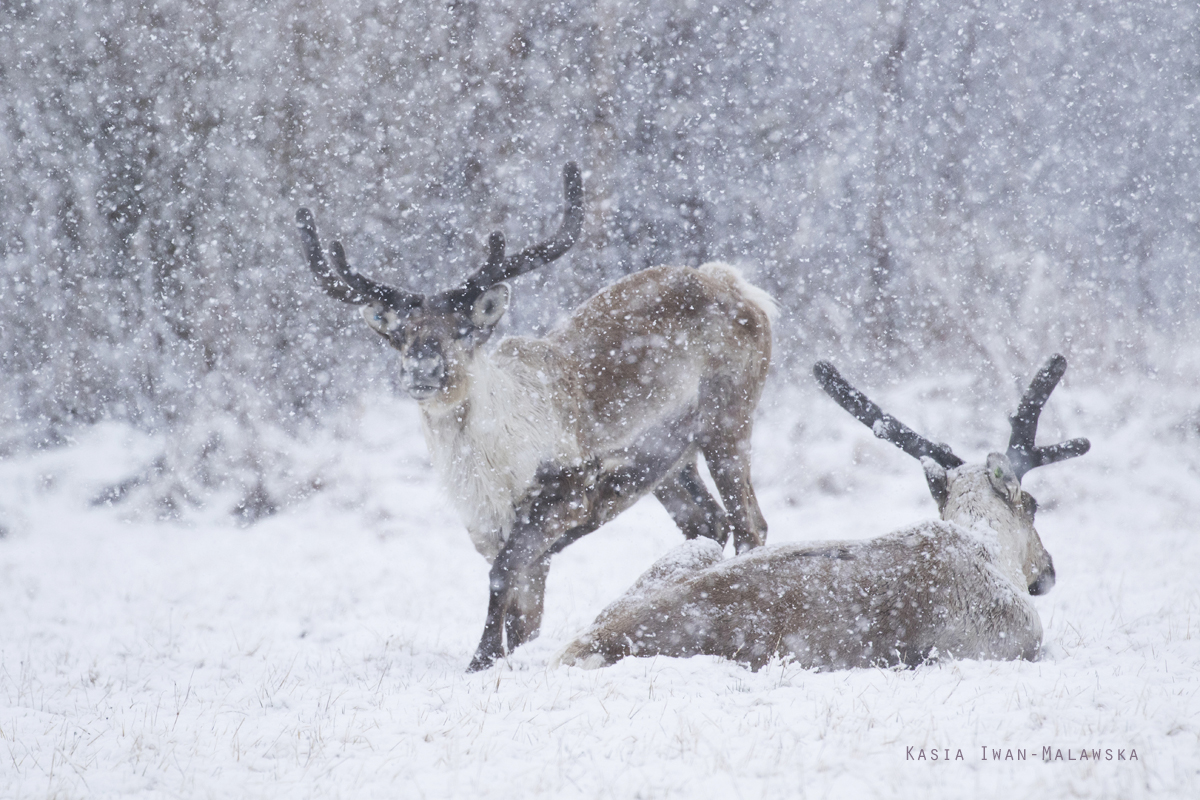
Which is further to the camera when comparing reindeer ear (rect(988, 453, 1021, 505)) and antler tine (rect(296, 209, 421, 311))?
antler tine (rect(296, 209, 421, 311))

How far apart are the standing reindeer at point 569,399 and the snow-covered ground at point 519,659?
2.46 ft

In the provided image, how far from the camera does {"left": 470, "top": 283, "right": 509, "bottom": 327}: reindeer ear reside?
5.24m

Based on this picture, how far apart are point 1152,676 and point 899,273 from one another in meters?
10.4

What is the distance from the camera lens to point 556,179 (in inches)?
476

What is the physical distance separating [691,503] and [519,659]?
7.93ft

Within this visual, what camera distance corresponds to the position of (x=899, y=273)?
1324cm

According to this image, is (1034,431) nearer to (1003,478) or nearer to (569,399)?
(1003,478)

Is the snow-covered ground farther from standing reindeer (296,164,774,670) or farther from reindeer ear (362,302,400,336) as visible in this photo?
reindeer ear (362,302,400,336)

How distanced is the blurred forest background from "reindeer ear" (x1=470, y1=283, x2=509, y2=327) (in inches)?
216

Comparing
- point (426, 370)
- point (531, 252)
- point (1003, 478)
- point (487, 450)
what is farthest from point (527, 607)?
point (1003, 478)

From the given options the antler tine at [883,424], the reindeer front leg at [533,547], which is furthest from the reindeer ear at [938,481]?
the reindeer front leg at [533,547]

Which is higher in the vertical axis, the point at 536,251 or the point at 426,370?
the point at 536,251

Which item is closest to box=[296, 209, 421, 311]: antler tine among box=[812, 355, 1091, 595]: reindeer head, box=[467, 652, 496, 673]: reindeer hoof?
box=[467, 652, 496, 673]: reindeer hoof

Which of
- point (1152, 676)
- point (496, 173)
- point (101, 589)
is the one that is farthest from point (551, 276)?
point (1152, 676)
